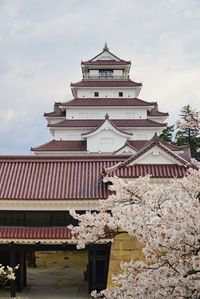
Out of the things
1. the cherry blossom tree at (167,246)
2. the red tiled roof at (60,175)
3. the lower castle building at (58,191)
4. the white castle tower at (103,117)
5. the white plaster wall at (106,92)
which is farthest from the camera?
the white plaster wall at (106,92)

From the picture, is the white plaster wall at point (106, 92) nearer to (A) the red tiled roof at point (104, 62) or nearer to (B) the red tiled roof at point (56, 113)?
(B) the red tiled roof at point (56, 113)


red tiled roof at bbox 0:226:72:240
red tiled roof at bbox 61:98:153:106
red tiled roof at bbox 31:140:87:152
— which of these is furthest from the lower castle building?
red tiled roof at bbox 61:98:153:106

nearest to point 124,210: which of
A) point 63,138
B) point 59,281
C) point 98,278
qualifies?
point 98,278

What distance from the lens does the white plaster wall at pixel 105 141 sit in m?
33.7

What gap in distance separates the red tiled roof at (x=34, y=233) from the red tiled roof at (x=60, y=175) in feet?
4.95

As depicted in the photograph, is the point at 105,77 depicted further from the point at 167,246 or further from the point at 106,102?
the point at 167,246

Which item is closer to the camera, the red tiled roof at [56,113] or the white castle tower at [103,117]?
the white castle tower at [103,117]

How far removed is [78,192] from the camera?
1694 cm

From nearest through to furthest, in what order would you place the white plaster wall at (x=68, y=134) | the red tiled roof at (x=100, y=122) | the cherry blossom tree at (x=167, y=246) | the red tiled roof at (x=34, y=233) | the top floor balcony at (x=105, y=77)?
the cherry blossom tree at (x=167, y=246), the red tiled roof at (x=34, y=233), the red tiled roof at (x=100, y=122), the white plaster wall at (x=68, y=134), the top floor balcony at (x=105, y=77)

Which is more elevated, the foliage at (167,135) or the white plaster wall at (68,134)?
the foliage at (167,135)

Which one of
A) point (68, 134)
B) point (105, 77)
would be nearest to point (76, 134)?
point (68, 134)

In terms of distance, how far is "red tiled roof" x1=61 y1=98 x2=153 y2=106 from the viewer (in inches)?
1378

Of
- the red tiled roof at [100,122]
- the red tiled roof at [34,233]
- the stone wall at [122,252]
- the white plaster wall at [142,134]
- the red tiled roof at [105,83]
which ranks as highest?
the red tiled roof at [105,83]

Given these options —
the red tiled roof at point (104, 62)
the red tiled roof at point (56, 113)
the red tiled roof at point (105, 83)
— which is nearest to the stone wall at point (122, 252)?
the red tiled roof at point (105, 83)
